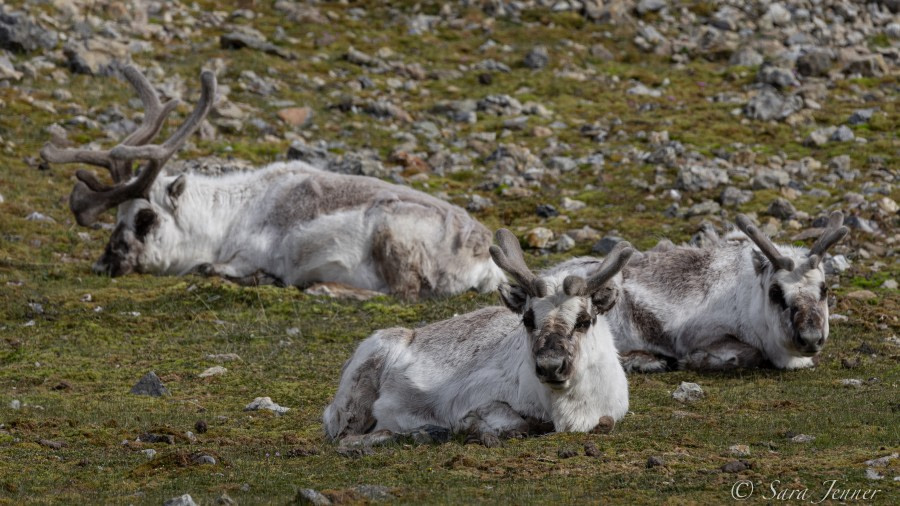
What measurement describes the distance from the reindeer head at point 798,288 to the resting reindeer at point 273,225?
190 inches

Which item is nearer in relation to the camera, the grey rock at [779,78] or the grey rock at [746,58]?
the grey rock at [779,78]

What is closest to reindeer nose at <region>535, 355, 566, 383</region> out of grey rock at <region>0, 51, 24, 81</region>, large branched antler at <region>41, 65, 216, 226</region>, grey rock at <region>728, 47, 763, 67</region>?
large branched antler at <region>41, 65, 216, 226</region>

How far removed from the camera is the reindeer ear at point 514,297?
1034 cm

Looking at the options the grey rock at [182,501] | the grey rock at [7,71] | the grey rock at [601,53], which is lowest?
the grey rock at [601,53]

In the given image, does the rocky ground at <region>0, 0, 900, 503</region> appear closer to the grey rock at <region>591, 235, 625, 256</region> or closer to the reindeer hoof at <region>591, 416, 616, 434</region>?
the grey rock at <region>591, 235, 625, 256</region>

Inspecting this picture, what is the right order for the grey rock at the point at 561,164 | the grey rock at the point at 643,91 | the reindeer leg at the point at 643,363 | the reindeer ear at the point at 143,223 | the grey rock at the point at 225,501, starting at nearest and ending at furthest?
the grey rock at the point at 225,501 → the reindeer leg at the point at 643,363 → the reindeer ear at the point at 143,223 → the grey rock at the point at 561,164 → the grey rock at the point at 643,91

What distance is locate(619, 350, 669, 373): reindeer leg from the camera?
13.6 metres

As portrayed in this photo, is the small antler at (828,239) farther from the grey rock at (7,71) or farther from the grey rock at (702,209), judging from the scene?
the grey rock at (7,71)

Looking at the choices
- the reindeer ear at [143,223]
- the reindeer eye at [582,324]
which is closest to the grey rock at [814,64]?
the reindeer ear at [143,223]

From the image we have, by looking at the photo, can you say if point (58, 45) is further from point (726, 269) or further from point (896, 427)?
point (896, 427)

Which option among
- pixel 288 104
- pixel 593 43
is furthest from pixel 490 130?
pixel 593 43

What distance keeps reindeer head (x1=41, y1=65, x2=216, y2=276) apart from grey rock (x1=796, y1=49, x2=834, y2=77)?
16.1 m

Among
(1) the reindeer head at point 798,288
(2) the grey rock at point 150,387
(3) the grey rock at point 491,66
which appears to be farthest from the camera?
(3) the grey rock at point 491,66

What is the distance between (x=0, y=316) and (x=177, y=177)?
12.7 feet
